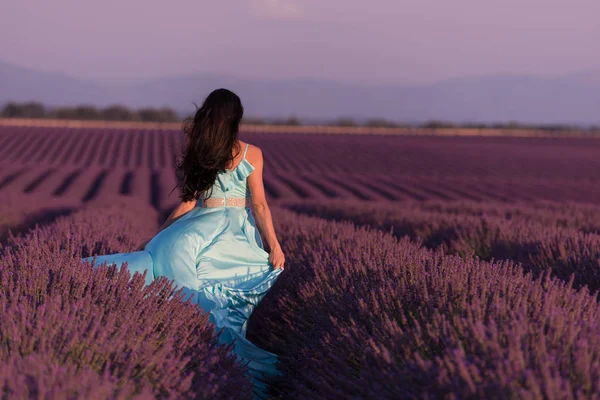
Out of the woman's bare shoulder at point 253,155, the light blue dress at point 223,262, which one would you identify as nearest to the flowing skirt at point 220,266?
the light blue dress at point 223,262

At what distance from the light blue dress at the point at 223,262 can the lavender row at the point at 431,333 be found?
0.20 meters

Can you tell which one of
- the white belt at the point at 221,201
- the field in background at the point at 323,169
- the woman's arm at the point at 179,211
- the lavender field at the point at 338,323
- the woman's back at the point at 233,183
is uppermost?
the woman's back at the point at 233,183

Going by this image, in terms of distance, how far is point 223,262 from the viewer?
14.0ft

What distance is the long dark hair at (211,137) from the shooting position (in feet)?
13.6

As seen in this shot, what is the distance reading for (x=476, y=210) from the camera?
11.1 m

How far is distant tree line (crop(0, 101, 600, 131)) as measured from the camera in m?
60.9

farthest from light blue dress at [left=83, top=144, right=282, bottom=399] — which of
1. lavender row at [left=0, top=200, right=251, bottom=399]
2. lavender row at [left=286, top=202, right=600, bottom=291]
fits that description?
lavender row at [left=286, top=202, right=600, bottom=291]

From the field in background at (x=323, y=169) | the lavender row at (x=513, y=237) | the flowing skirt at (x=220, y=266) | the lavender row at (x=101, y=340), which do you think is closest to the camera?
the lavender row at (x=101, y=340)

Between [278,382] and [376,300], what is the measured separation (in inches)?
37.0

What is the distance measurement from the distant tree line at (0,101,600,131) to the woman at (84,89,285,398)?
5428 cm

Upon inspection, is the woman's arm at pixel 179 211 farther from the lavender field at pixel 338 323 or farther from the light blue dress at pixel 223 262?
the lavender field at pixel 338 323

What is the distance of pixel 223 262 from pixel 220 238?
0.16 meters

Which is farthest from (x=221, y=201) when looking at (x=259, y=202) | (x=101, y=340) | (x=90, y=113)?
(x=90, y=113)

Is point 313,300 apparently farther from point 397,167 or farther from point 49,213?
point 397,167
